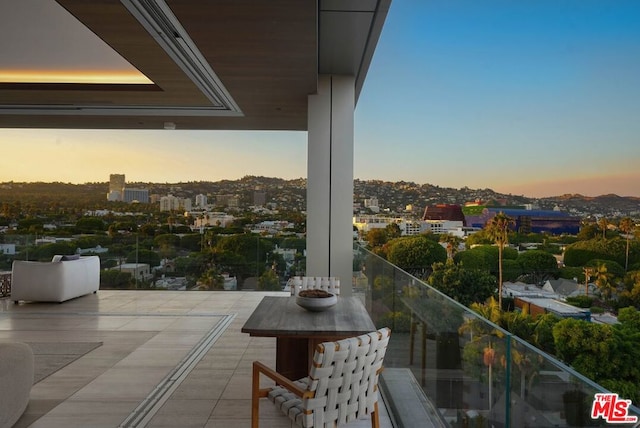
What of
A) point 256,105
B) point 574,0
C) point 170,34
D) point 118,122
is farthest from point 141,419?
point 574,0

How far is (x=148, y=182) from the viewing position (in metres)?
9.97

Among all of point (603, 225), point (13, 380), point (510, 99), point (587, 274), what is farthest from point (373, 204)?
point (510, 99)

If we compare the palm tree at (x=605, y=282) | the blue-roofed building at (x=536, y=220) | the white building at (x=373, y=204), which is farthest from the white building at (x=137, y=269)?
the palm tree at (x=605, y=282)

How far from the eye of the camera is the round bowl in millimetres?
2830

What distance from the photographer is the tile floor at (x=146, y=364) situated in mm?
2910

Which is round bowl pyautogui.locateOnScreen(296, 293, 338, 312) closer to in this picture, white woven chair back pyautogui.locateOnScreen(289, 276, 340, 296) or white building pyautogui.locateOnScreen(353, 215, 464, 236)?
white woven chair back pyautogui.locateOnScreen(289, 276, 340, 296)

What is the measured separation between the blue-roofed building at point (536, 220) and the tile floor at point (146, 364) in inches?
832

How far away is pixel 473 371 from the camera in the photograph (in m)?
1.83

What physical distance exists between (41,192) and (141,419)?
9.45m

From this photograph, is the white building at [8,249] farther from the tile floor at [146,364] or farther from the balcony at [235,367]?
the balcony at [235,367]

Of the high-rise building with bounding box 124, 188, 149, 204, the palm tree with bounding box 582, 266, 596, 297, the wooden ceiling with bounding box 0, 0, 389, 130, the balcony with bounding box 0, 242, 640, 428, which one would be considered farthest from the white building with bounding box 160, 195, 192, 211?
the palm tree with bounding box 582, 266, 596, 297

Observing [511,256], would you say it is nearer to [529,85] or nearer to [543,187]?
[543,187]

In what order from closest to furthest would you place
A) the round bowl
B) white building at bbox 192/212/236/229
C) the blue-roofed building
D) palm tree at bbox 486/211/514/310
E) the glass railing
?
the glass railing
the round bowl
white building at bbox 192/212/236/229
the blue-roofed building
palm tree at bbox 486/211/514/310

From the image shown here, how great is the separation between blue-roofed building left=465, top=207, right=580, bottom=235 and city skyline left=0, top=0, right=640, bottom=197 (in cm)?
872
